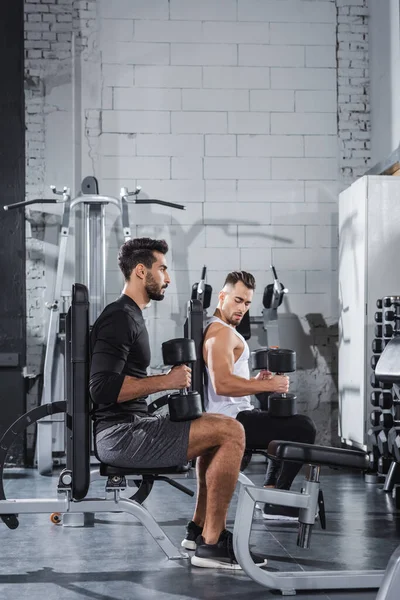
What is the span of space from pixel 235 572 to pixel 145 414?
72cm

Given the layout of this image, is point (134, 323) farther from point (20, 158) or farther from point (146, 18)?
point (146, 18)

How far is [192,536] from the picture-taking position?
11.4ft

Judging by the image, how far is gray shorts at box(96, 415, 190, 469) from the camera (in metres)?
3.13

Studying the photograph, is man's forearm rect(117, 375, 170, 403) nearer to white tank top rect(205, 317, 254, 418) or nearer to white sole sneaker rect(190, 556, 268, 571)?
white sole sneaker rect(190, 556, 268, 571)

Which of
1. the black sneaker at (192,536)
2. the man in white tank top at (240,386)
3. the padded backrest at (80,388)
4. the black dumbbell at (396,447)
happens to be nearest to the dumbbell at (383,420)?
the black dumbbell at (396,447)

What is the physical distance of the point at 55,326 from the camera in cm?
577

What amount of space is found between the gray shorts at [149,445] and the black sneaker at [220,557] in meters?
0.35

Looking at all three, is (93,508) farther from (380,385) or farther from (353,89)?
(353,89)

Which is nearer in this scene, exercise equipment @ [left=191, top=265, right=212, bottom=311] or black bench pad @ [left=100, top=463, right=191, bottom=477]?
black bench pad @ [left=100, top=463, right=191, bottom=477]

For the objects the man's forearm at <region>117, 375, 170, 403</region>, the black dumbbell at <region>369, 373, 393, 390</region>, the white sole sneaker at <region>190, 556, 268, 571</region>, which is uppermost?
the man's forearm at <region>117, 375, 170, 403</region>

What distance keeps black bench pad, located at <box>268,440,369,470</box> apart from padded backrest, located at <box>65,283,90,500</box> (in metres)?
0.86

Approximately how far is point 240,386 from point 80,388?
3.05 ft

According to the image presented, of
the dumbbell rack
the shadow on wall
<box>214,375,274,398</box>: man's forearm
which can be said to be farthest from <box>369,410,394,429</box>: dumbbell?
the shadow on wall

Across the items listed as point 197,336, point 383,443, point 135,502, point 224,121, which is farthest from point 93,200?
point 135,502
